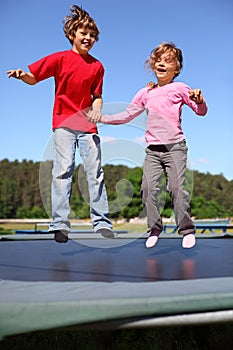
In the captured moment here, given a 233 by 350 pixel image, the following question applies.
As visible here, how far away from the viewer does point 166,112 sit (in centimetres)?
187

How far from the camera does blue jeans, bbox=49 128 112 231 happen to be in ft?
6.22

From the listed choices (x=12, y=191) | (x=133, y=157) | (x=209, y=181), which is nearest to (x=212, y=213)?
(x=209, y=181)

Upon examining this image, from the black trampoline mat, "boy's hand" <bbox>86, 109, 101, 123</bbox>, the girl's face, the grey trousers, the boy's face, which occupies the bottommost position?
the black trampoline mat

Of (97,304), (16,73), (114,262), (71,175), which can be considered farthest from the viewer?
(71,175)

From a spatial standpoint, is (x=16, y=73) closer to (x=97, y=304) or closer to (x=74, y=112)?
(x=74, y=112)

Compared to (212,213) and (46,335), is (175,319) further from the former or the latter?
(212,213)

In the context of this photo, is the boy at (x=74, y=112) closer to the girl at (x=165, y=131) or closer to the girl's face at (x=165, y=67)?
the girl at (x=165, y=131)

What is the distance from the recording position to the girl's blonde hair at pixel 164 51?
1.93 m

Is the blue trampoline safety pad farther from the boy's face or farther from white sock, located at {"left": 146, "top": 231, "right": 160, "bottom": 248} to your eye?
the boy's face

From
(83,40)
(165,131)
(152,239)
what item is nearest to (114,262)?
(152,239)

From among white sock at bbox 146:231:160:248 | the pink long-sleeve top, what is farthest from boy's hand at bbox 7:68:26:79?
white sock at bbox 146:231:160:248

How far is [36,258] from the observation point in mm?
1801

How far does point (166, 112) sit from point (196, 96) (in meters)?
0.20

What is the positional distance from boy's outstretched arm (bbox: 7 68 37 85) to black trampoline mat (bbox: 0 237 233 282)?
2.41ft
